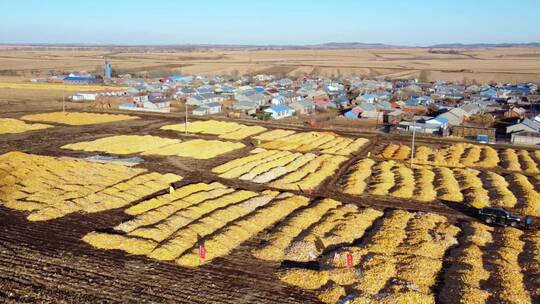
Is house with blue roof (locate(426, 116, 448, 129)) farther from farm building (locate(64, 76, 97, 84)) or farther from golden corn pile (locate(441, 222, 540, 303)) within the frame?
farm building (locate(64, 76, 97, 84))

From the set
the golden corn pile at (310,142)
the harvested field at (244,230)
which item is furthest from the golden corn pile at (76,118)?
the golden corn pile at (310,142)

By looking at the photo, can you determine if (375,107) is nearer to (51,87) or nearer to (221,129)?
(221,129)

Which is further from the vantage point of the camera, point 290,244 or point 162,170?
point 162,170

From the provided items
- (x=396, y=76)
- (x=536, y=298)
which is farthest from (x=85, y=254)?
(x=396, y=76)

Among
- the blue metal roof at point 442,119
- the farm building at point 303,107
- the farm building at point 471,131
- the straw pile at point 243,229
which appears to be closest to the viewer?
the straw pile at point 243,229

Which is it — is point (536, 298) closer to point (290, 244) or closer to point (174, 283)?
point (290, 244)

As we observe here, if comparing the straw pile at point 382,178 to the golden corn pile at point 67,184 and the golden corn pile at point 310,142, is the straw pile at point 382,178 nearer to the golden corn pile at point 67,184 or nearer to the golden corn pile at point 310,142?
the golden corn pile at point 310,142

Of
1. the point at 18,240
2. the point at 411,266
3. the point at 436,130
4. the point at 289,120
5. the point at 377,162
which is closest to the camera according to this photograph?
the point at 411,266

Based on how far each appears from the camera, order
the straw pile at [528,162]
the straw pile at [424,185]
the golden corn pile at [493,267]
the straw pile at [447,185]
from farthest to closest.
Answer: the straw pile at [528,162] → the straw pile at [447,185] → the straw pile at [424,185] → the golden corn pile at [493,267]
